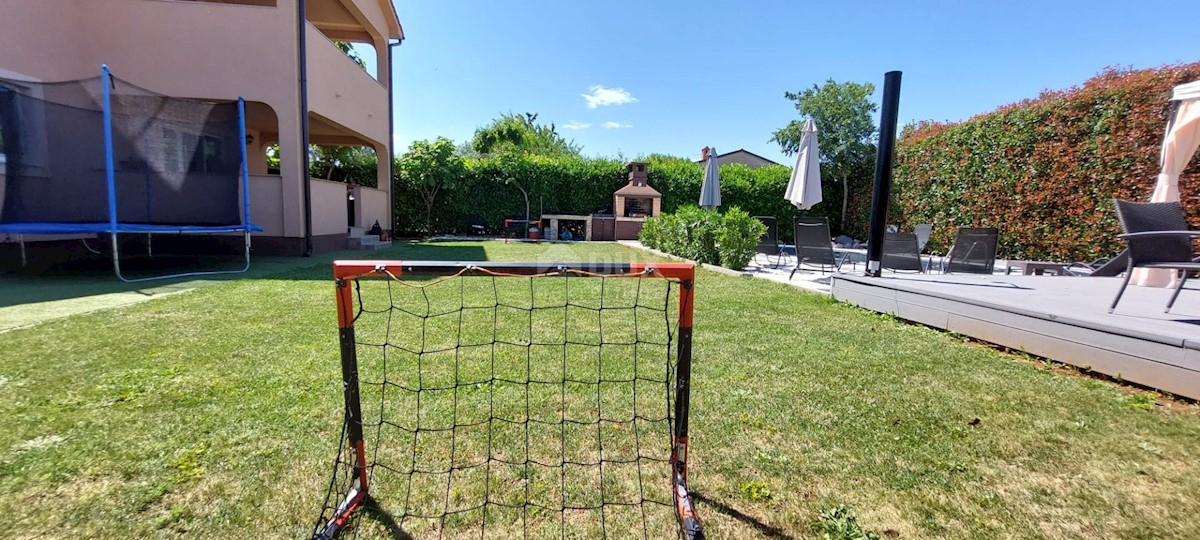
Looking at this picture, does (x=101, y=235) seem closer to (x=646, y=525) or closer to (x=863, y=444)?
(x=646, y=525)

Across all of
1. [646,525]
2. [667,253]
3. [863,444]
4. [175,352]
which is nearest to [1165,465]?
[863,444]

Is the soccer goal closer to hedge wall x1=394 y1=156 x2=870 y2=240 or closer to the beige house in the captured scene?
the beige house

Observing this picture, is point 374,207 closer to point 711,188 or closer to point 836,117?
point 711,188

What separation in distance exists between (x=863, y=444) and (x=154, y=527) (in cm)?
276

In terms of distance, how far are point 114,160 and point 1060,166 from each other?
15391 millimetres

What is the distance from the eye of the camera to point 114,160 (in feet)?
21.8

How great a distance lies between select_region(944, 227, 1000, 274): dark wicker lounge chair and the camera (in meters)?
6.46

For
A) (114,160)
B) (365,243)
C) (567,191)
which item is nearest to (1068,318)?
(114,160)

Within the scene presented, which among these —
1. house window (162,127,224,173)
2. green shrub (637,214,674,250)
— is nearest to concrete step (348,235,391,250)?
house window (162,127,224,173)

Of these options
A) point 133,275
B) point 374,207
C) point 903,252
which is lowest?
point 133,275

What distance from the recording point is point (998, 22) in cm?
930

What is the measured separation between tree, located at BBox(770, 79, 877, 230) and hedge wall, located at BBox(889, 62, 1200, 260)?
17.1 feet

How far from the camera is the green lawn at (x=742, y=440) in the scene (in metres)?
1.64

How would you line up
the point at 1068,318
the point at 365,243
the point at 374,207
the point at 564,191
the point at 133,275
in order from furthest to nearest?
1. the point at 564,191
2. the point at 374,207
3. the point at 365,243
4. the point at 133,275
5. the point at 1068,318
